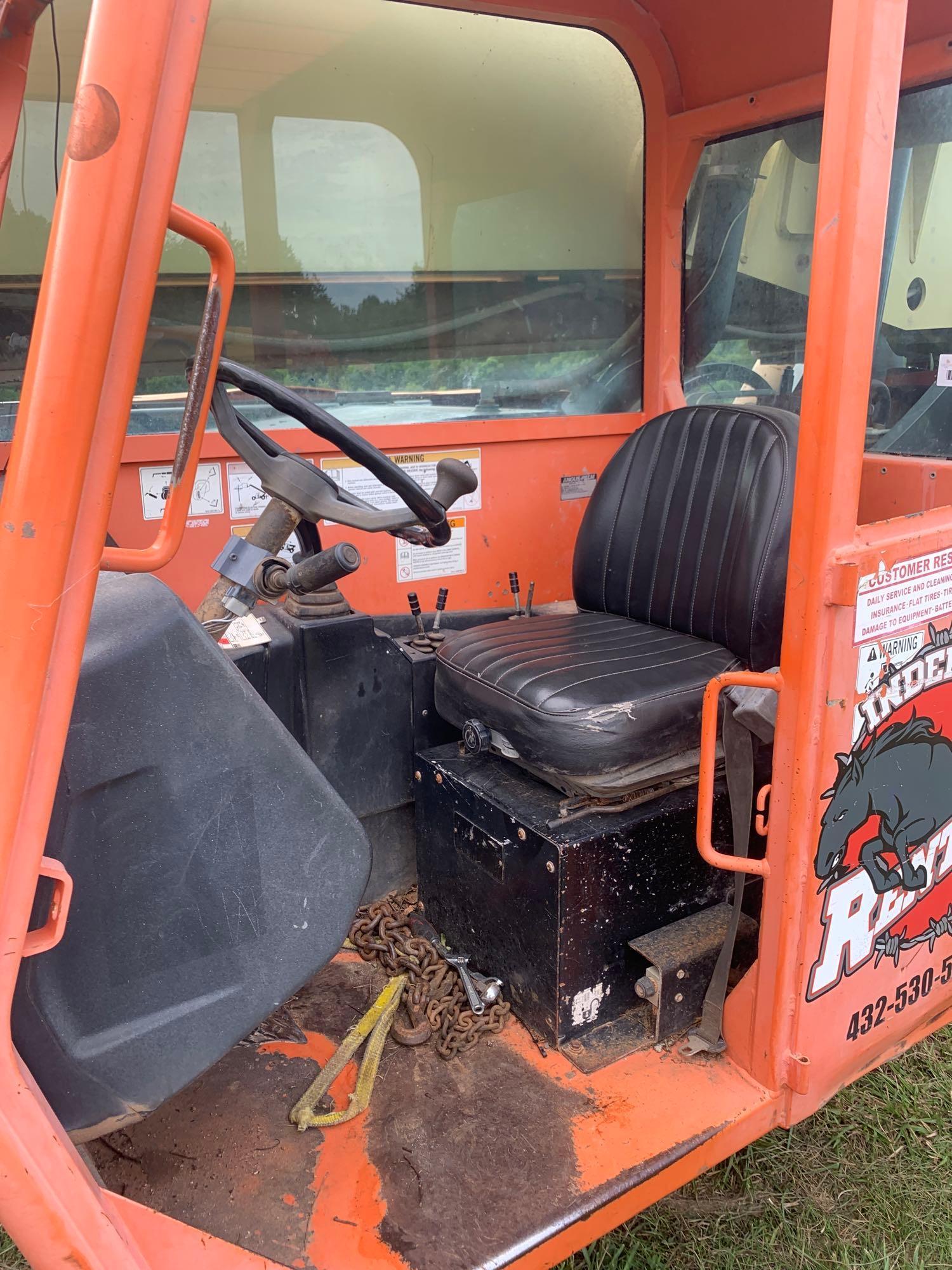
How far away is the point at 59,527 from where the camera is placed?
2.46 feet

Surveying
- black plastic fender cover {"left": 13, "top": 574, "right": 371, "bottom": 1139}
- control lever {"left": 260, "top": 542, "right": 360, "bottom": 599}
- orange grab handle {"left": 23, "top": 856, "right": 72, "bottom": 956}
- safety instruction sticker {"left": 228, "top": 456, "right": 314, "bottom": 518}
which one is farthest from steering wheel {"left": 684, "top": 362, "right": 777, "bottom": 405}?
orange grab handle {"left": 23, "top": 856, "right": 72, "bottom": 956}

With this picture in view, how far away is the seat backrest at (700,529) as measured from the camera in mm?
Result: 1788

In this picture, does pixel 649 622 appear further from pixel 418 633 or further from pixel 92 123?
pixel 92 123

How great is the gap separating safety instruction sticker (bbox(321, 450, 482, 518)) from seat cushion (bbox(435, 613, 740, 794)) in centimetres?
44

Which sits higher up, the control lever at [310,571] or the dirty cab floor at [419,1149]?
the control lever at [310,571]

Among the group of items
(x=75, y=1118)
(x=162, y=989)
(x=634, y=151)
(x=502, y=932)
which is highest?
(x=634, y=151)

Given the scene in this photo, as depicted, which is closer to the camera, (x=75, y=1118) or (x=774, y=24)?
(x=75, y=1118)

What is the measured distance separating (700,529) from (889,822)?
81cm

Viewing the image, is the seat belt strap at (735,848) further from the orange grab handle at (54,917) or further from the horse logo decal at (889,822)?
the orange grab handle at (54,917)

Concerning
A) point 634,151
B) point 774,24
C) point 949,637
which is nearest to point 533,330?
point 634,151

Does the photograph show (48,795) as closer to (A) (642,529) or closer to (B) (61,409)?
(B) (61,409)

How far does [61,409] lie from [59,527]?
0.09 meters

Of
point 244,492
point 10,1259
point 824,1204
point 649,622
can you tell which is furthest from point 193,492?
point 824,1204

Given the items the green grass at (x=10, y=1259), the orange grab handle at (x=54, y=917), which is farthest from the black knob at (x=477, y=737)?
the green grass at (x=10, y=1259)
